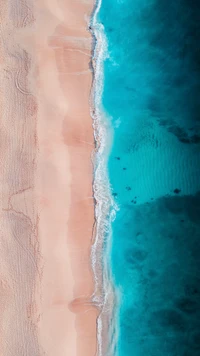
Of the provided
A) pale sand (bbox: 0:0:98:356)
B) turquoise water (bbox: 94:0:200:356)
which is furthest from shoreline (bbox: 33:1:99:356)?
turquoise water (bbox: 94:0:200:356)

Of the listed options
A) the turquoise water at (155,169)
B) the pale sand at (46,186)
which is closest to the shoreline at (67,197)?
the pale sand at (46,186)

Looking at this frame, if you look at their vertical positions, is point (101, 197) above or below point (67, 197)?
above

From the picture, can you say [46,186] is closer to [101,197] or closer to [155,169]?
[101,197]

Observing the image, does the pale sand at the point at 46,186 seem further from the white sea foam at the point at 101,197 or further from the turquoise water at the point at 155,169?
the turquoise water at the point at 155,169

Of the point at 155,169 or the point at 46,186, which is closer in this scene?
the point at 46,186

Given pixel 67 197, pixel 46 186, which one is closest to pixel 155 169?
pixel 67 197

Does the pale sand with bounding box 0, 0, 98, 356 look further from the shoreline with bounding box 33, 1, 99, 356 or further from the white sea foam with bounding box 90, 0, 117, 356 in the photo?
the white sea foam with bounding box 90, 0, 117, 356
